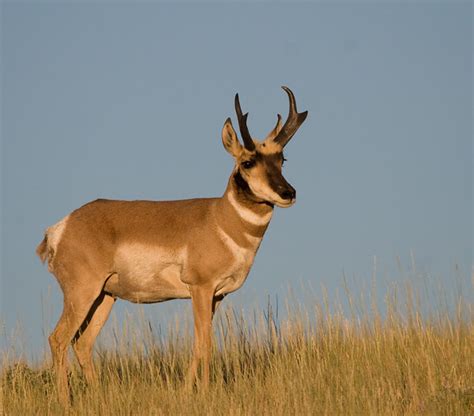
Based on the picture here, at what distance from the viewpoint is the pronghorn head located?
8750mm

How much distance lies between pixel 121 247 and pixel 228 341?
1.68 m

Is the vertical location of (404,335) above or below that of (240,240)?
below

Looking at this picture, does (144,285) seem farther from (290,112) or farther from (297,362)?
(290,112)

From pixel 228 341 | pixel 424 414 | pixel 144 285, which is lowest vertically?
pixel 424 414

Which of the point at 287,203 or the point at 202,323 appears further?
the point at 202,323

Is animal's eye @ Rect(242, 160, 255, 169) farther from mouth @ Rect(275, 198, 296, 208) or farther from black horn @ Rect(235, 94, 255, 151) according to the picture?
mouth @ Rect(275, 198, 296, 208)

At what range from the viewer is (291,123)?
9680 mm

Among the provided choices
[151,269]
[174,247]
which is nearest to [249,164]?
[174,247]

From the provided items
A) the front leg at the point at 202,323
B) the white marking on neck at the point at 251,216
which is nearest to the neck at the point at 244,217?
the white marking on neck at the point at 251,216

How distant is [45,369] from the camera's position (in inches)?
401

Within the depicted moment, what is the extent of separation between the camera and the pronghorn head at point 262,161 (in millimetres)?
8750

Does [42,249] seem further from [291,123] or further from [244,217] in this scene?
[291,123]

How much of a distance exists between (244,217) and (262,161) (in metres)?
0.63

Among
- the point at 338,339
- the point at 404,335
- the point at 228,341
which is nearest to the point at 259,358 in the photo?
the point at 228,341
